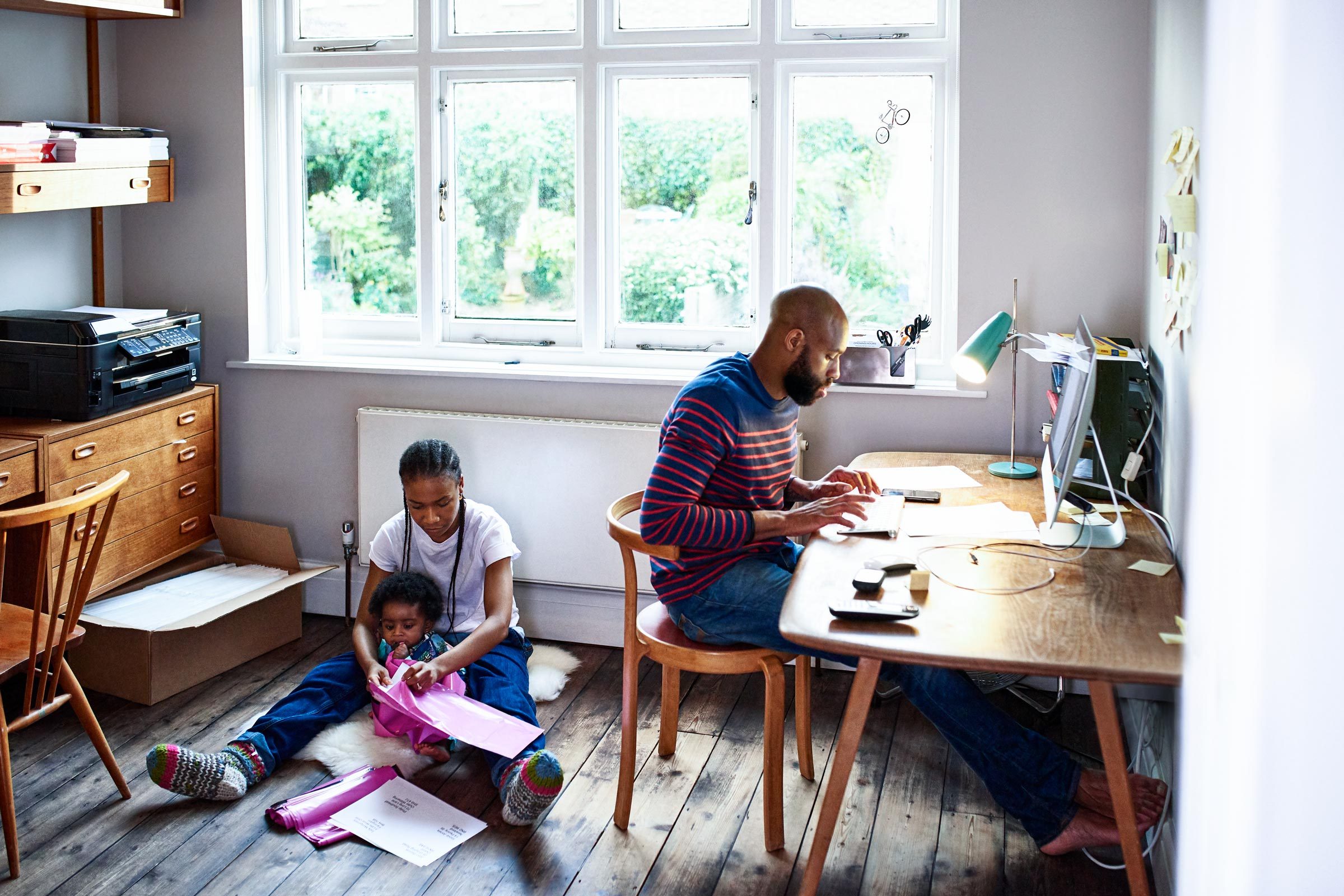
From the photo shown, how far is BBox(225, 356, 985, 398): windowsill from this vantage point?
11.1 feet

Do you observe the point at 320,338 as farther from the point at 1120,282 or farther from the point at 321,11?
the point at 1120,282

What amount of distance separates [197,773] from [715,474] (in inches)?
51.0

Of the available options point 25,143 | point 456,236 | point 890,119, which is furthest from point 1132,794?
point 25,143

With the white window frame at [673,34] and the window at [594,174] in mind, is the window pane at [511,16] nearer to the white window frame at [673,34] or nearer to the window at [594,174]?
the window at [594,174]

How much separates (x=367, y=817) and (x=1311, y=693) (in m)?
1.98

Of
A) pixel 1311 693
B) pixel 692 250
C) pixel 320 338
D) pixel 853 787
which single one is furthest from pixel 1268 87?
pixel 320 338

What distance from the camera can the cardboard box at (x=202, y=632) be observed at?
3180mm

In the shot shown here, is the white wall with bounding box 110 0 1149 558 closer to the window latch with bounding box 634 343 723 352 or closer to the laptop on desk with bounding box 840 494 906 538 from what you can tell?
the window latch with bounding box 634 343 723 352

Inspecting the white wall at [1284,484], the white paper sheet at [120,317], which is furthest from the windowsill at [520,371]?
the white wall at [1284,484]

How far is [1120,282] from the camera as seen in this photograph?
3141 millimetres

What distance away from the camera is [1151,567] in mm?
2193

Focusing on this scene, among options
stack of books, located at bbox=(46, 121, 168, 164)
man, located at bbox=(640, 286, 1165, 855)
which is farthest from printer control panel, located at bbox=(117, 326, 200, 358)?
man, located at bbox=(640, 286, 1165, 855)

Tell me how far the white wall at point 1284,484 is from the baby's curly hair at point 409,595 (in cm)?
206

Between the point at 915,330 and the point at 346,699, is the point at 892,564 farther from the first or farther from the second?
the point at 346,699
